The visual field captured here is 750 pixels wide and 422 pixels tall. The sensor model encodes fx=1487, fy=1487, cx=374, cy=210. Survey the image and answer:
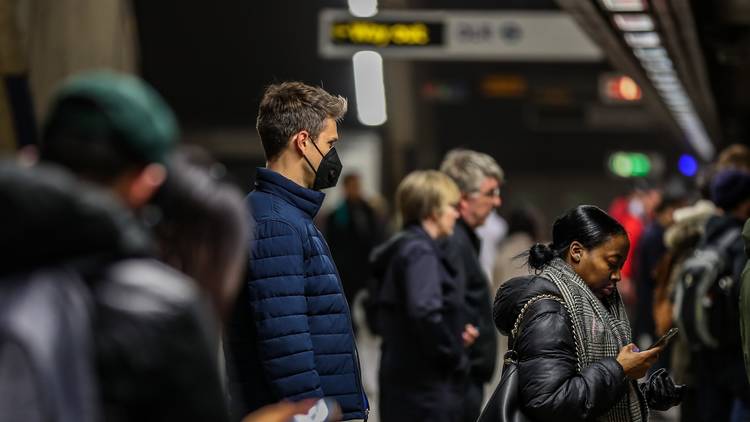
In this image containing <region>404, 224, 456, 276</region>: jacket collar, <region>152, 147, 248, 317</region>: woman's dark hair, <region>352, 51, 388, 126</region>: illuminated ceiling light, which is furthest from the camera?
<region>352, 51, 388, 126</region>: illuminated ceiling light

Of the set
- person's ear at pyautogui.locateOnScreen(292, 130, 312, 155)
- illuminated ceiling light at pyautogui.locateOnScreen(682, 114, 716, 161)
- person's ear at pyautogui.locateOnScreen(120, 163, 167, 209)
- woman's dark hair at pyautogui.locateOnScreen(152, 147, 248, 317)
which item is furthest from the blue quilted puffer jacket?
illuminated ceiling light at pyautogui.locateOnScreen(682, 114, 716, 161)

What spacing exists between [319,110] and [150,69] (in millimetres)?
21295

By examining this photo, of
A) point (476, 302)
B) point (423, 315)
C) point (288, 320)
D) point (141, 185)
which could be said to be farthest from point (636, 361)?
point (476, 302)

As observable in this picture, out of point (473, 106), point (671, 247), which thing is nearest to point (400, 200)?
point (671, 247)

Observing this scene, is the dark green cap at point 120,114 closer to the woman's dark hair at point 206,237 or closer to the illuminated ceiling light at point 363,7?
the woman's dark hair at point 206,237

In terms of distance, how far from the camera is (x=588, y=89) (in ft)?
127

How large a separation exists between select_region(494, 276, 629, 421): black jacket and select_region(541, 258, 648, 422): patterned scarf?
0.04 meters

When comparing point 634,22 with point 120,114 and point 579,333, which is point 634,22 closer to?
point 579,333

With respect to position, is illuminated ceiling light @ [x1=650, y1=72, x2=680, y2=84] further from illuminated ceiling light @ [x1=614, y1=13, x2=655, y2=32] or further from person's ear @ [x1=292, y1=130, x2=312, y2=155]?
person's ear @ [x1=292, y1=130, x2=312, y2=155]

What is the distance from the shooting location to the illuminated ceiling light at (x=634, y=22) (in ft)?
35.1

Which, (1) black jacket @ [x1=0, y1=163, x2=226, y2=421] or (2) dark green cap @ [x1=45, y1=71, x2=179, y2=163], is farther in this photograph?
(2) dark green cap @ [x1=45, y1=71, x2=179, y2=163]

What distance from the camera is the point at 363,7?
1730cm

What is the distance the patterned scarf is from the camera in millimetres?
4371

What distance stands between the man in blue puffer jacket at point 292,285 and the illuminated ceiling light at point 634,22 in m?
6.22
